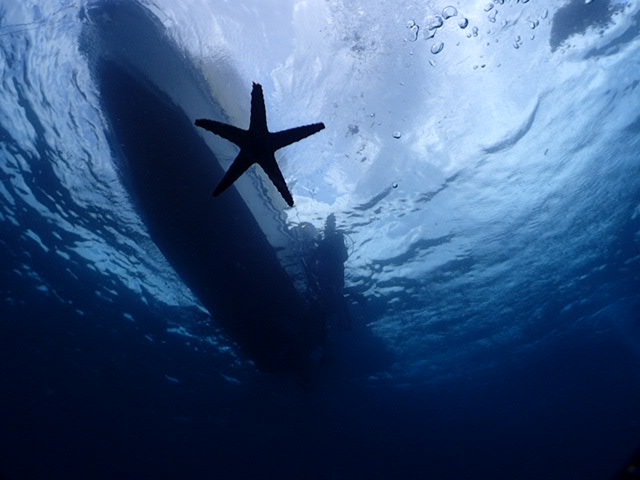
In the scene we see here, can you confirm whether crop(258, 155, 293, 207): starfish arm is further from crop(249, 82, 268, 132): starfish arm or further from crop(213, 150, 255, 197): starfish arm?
crop(249, 82, 268, 132): starfish arm

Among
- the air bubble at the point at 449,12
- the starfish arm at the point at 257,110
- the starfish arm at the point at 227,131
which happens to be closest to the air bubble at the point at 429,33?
the air bubble at the point at 449,12

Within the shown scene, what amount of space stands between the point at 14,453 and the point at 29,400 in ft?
104

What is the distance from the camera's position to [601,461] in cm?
9031

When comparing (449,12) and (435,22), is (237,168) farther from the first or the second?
(449,12)

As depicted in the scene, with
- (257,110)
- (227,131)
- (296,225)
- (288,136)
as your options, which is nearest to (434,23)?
(288,136)

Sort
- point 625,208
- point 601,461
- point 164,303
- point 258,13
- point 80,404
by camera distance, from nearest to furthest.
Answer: point 258,13, point 625,208, point 164,303, point 80,404, point 601,461

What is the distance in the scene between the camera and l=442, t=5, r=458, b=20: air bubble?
7.25 metres

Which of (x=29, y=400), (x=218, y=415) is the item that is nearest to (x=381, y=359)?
(x=218, y=415)

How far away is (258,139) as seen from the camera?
4.66 meters

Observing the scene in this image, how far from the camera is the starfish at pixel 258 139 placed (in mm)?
4500

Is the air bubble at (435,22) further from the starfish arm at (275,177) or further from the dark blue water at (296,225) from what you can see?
the starfish arm at (275,177)

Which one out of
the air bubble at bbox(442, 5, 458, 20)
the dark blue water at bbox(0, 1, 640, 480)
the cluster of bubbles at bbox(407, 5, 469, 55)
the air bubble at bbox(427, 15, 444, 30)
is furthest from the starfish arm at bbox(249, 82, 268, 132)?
the air bubble at bbox(442, 5, 458, 20)

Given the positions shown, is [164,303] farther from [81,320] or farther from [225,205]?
[225,205]

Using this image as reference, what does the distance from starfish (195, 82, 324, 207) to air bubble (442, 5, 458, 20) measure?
4.79 meters
